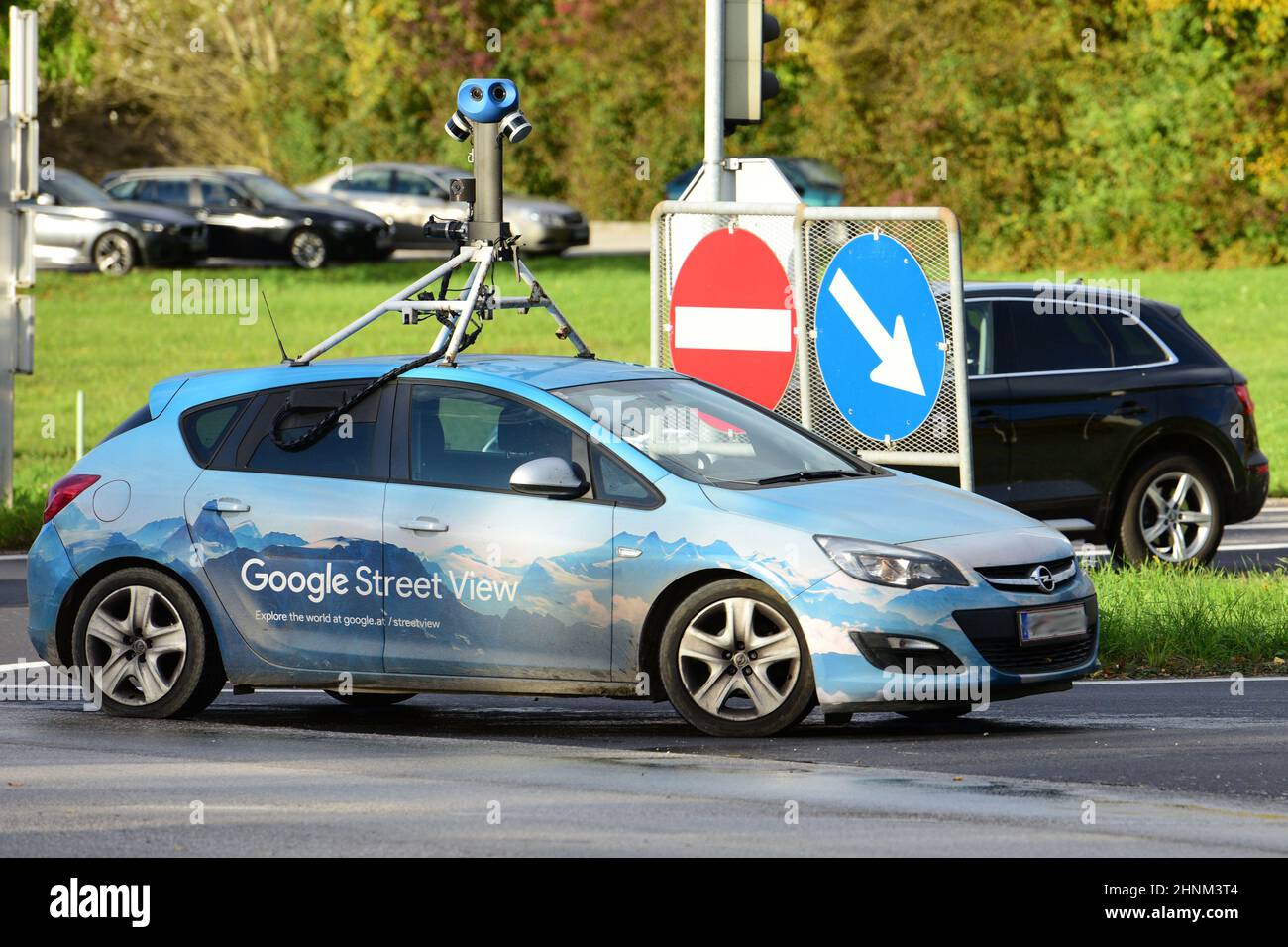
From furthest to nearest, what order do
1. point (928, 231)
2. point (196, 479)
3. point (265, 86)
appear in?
point (265, 86) → point (928, 231) → point (196, 479)

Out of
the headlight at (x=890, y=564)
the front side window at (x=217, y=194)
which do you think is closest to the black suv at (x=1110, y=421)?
the headlight at (x=890, y=564)

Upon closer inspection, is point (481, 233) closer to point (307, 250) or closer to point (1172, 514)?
point (1172, 514)

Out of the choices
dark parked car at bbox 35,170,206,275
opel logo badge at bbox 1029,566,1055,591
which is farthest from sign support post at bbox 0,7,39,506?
dark parked car at bbox 35,170,206,275

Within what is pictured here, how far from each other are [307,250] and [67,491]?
3210 cm

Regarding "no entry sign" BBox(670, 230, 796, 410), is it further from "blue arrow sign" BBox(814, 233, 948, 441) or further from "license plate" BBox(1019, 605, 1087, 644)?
"license plate" BBox(1019, 605, 1087, 644)

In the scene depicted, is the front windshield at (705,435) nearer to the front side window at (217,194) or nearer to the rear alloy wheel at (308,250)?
the rear alloy wheel at (308,250)

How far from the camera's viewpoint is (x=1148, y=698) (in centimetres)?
1045

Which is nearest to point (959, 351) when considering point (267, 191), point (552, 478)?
point (552, 478)

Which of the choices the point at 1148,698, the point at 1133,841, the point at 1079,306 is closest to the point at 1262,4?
the point at 1079,306

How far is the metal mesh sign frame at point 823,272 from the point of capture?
39.9 feet

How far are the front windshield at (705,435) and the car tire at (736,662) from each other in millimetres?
536
